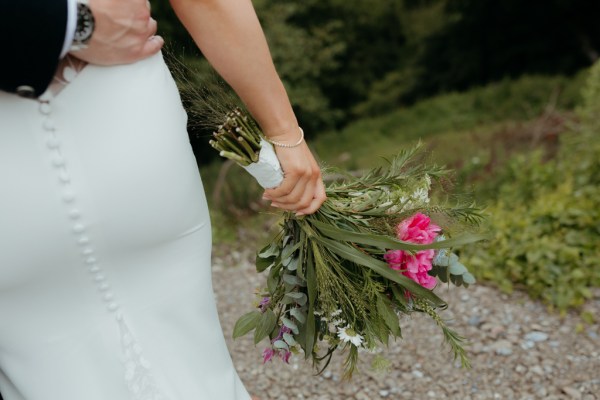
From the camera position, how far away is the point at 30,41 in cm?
97

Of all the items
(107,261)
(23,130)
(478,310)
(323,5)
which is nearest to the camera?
(23,130)

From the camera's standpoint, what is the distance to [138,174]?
3.69 ft

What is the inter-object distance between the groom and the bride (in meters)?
0.04

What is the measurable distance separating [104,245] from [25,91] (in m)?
0.30

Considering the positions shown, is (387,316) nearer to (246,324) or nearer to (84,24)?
(246,324)

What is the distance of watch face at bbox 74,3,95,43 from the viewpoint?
1.02 meters

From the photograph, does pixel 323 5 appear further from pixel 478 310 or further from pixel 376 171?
pixel 376 171

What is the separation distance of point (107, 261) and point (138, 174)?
176mm

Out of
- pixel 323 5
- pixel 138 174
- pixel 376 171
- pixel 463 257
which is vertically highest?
pixel 138 174

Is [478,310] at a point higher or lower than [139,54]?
lower

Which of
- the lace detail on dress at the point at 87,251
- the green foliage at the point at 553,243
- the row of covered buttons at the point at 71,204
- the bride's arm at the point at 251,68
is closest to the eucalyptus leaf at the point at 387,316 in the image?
the bride's arm at the point at 251,68

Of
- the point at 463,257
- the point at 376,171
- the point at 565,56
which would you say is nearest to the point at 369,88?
the point at 565,56

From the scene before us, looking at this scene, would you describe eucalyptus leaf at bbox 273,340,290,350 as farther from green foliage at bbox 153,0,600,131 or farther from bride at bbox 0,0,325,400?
green foliage at bbox 153,0,600,131

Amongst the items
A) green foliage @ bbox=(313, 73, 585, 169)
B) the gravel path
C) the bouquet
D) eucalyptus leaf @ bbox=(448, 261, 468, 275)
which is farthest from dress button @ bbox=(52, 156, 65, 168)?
green foliage @ bbox=(313, 73, 585, 169)
